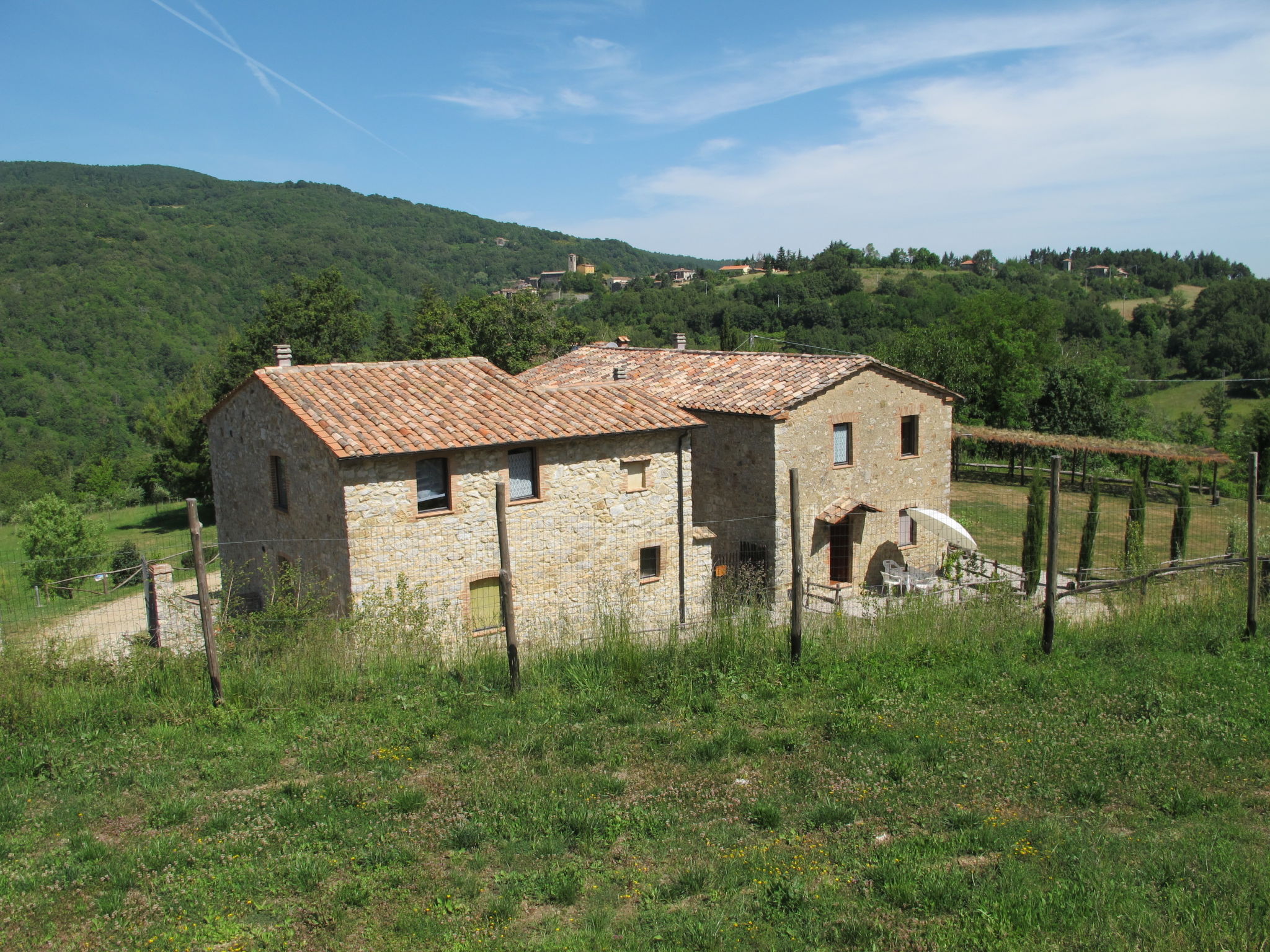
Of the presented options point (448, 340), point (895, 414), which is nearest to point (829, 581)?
point (895, 414)

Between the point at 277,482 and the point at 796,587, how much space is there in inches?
425

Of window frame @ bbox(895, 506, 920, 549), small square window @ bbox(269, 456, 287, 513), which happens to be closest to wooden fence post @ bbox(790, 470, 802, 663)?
small square window @ bbox(269, 456, 287, 513)

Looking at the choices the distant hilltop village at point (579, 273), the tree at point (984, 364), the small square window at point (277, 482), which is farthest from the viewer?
the distant hilltop village at point (579, 273)

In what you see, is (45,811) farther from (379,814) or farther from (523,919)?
(523,919)

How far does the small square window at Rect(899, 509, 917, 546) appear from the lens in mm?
20578

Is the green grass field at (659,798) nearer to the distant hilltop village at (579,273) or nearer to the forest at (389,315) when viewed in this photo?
the forest at (389,315)

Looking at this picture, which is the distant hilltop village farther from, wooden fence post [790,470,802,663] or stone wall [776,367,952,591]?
wooden fence post [790,470,802,663]

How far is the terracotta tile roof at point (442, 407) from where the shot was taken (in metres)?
13.7

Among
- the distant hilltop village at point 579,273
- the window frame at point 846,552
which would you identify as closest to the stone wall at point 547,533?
the window frame at point 846,552

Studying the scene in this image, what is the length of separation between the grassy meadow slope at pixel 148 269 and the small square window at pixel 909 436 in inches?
2110

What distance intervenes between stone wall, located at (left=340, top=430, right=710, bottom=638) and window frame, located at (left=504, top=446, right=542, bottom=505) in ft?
0.16

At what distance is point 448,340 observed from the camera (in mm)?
36625

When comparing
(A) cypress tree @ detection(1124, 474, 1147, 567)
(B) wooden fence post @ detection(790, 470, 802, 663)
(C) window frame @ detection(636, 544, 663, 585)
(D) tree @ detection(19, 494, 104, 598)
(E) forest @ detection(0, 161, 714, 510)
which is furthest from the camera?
(E) forest @ detection(0, 161, 714, 510)

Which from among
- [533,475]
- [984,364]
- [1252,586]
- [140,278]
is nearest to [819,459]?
[533,475]
